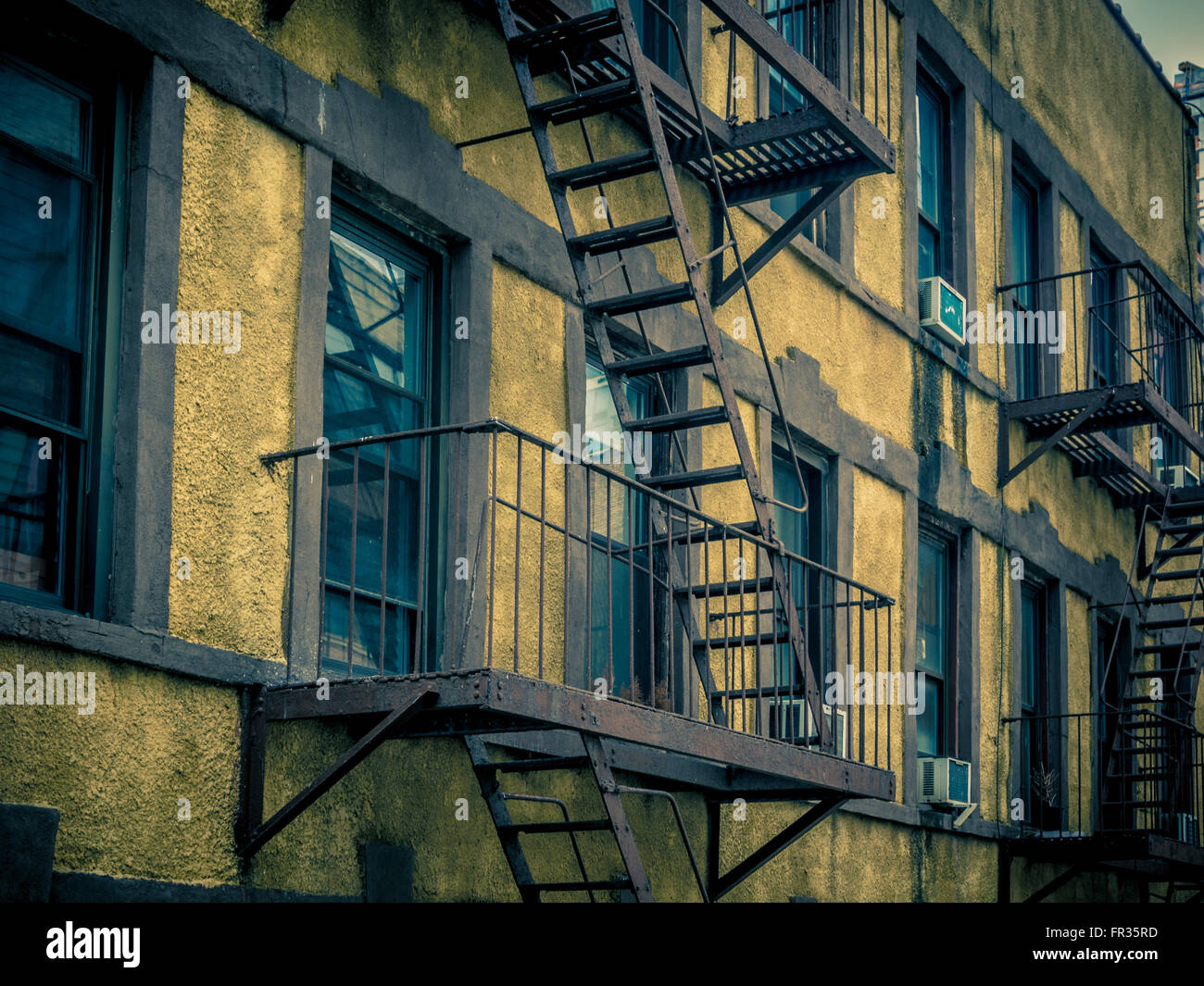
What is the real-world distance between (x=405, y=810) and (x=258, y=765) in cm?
98

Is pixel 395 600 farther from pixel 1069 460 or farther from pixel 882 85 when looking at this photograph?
pixel 1069 460

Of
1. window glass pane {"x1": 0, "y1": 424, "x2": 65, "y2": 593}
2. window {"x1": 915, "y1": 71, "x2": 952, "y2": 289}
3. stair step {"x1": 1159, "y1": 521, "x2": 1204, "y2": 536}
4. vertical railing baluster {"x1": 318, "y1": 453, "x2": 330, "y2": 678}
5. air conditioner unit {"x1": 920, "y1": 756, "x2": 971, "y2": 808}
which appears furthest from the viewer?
stair step {"x1": 1159, "y1": 521, "x2": 1204, "y2": 536}

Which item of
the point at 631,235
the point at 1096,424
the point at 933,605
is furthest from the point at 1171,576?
the point at 631,235

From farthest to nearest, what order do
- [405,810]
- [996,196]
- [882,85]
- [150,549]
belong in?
[996,196], [882,85], [405,810], [150,549]

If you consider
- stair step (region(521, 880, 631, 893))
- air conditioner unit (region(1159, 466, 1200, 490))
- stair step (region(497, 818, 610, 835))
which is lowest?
stair step (region(521, 880, 631, 893))

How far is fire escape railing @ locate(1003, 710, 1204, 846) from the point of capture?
1387cm

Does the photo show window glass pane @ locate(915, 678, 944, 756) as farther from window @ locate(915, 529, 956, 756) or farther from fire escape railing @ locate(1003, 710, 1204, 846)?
fire escape railing @ locate(1003, 710, 1204, 846)

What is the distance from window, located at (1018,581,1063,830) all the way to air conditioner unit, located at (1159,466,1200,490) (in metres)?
3.11

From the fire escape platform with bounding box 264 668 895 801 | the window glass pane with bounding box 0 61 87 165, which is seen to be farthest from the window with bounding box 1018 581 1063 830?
the window glass pane with bounding box 0 61 87 165

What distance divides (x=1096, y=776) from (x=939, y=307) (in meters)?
4.97

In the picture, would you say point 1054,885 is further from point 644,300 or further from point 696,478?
point 644,300

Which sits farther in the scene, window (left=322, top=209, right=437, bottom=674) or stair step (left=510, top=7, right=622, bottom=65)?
stair step (left=510, top=7, right=622, bottom=65)

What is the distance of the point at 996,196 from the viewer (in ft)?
48.1

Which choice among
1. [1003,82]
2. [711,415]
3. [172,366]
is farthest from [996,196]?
[172,366]
